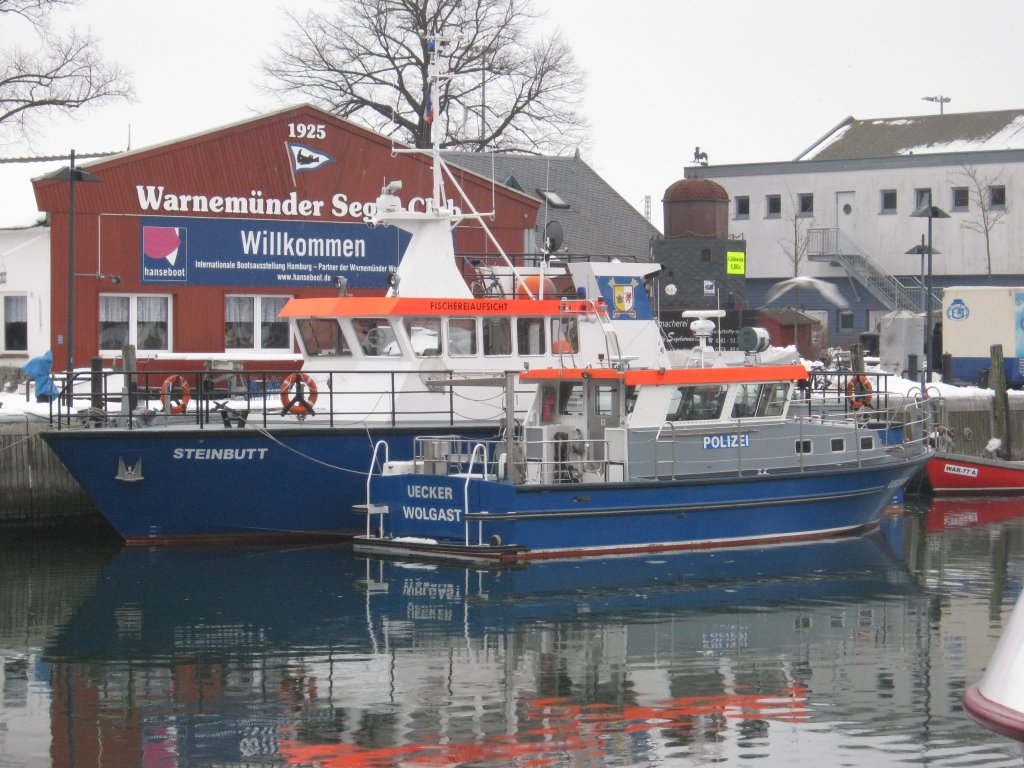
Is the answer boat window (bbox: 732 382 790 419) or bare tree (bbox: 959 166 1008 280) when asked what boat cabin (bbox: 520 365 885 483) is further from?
bare tree (bbox: 959 166 1008 280)

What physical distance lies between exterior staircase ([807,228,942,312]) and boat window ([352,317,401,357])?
2794cm

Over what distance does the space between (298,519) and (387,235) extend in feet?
40.6

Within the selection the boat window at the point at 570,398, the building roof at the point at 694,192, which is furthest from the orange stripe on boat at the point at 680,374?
the building roof at the point at 694,192

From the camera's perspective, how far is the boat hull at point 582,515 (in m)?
17.6

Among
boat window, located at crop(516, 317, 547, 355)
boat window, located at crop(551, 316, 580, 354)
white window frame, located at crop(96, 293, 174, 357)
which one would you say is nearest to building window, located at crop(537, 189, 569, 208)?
white window frame, located at crop(96, 293, 174, 357)

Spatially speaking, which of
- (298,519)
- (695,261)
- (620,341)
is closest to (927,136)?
(695,261)

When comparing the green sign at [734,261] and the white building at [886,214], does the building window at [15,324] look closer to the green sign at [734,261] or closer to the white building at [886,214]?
the green sign at [734,261]

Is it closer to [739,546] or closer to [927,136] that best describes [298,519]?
[739,546]

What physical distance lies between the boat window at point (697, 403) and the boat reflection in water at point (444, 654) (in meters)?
1.72

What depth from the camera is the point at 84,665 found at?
13.4 m

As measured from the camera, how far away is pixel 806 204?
48.7 meters

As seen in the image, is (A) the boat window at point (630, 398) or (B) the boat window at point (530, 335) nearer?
(A) the boat window at point (630, 398)

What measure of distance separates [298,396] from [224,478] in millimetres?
1424

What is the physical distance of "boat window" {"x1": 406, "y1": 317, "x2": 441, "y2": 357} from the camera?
2019 centimetres
